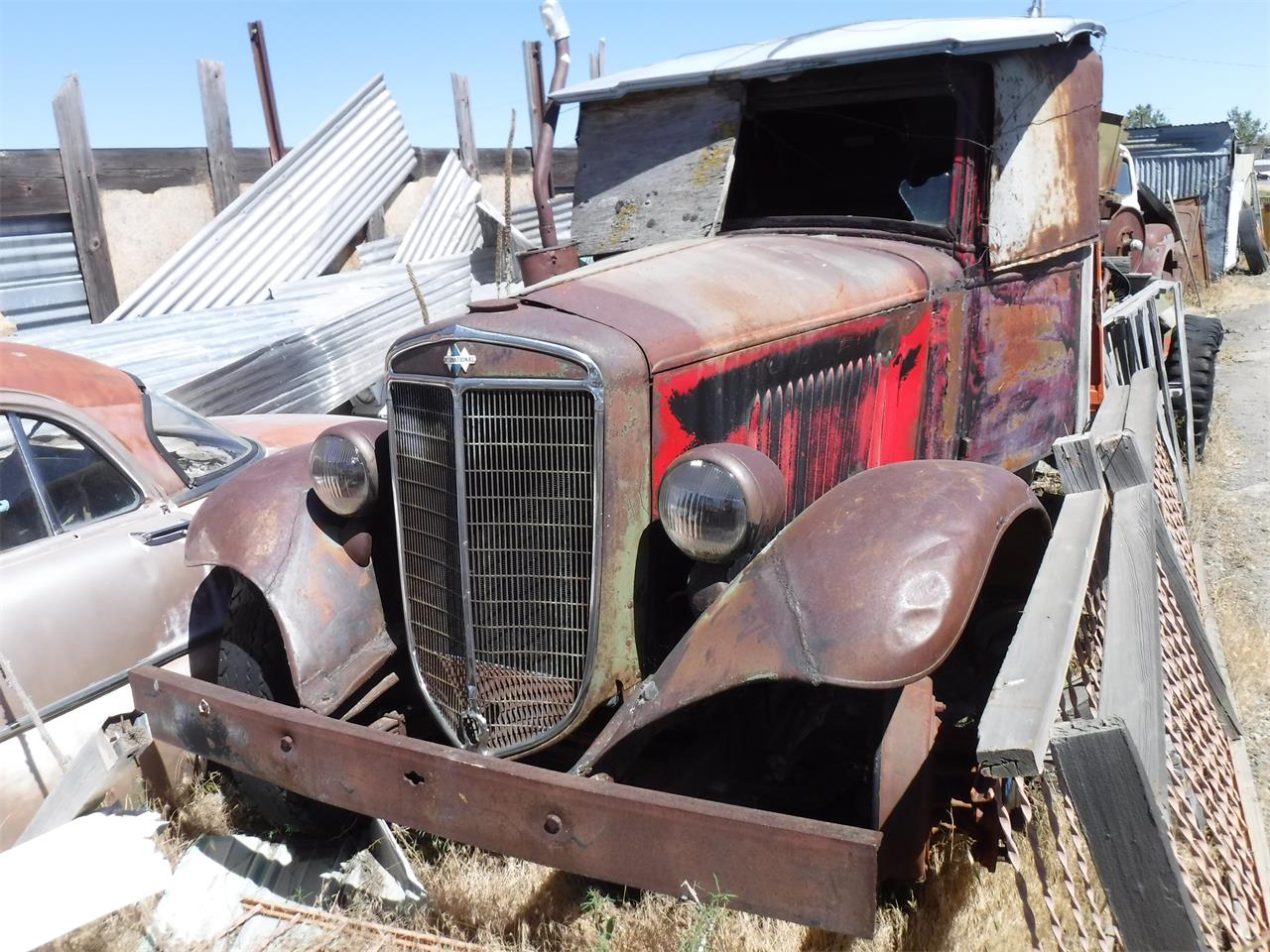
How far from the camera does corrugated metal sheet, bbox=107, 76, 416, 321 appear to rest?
292 inches

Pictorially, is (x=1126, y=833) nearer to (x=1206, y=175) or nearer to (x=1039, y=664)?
(x=1039, y=664)

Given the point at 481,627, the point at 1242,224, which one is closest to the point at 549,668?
the point at 481,627

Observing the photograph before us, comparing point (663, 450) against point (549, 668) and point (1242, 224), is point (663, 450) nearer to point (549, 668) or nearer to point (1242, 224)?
point (549, 668)

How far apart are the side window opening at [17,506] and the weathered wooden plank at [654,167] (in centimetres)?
221

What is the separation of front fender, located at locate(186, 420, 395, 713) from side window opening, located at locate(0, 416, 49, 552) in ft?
2.06

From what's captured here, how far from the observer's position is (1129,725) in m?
1.73

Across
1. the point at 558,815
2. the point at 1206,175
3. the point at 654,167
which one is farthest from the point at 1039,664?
the point at 1206,175

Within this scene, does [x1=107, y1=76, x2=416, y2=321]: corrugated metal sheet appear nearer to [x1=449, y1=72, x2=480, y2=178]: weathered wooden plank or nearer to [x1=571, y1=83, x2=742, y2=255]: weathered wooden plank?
[x1=449, y1=72, x2=480, y2=178]: weathered wooden plank

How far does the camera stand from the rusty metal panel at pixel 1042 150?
→ 11.9 feet

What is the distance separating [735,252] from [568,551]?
1.39 metres

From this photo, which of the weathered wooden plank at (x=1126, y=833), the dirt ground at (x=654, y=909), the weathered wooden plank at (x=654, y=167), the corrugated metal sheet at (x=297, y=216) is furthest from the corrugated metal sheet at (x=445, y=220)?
the weathered wooden plank at (x=1126, y=833)

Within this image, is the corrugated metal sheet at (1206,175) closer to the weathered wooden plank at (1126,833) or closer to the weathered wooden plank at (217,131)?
the weathered wooden plank at (217,131)

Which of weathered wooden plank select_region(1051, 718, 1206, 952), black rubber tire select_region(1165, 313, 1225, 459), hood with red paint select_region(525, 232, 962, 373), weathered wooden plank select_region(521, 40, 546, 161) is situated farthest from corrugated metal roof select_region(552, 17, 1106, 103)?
weathered wooden plank select_region(521, 40, 546, 161)

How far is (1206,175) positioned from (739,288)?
618 inches
